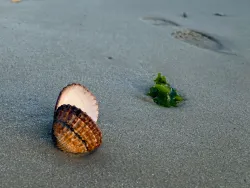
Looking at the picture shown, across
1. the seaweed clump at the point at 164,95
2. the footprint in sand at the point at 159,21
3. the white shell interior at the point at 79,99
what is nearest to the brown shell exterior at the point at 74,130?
the white shell interior at the point at 79,99

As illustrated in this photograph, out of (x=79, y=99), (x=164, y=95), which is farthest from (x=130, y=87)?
(x=79, y=99)

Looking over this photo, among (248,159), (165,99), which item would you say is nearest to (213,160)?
(248,159)

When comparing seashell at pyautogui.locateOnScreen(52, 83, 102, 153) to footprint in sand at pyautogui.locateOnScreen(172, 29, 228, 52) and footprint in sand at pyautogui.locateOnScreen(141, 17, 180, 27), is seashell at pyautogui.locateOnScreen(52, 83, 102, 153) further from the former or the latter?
footprint in sand at pyautogui.locateOnScreen(141, 17, 180, 27)

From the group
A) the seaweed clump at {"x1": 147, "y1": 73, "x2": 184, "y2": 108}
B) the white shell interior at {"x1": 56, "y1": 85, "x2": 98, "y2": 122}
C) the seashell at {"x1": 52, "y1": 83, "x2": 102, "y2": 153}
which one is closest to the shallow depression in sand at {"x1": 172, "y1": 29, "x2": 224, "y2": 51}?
the seaweed clump at {"x1": 147, "y1": 73, "x2": 184, "y2": 108}

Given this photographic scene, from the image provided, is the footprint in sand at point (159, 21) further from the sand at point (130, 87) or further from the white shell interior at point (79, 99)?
the white shell interior at point (79, 99)

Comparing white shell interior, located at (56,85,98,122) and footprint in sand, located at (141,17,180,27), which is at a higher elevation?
white shell interior, located at (56,85,98,122)

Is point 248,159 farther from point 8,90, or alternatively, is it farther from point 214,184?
point 8,90
